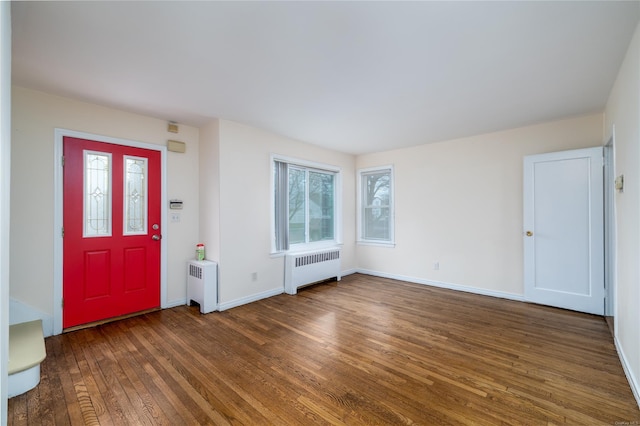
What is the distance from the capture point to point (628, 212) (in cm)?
215

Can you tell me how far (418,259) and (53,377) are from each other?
4.76 metres

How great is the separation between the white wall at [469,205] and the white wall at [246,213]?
225 cm

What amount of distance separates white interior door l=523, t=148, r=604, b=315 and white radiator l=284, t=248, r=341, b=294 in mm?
2892

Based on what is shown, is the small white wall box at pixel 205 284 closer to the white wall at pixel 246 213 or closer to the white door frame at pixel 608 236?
the white wall at pixel 246 213

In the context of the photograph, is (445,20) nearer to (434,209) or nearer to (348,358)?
(348,358)

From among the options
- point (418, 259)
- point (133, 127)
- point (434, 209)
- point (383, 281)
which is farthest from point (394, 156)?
point (133, 127)

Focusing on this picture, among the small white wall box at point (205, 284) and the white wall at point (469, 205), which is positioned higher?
the white wall at point (469, 205)

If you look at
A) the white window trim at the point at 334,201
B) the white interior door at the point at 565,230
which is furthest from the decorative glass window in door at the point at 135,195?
the white interior door at the point at 565,230

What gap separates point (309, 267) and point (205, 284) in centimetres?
170

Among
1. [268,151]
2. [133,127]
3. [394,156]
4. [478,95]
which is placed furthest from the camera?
[394,156]

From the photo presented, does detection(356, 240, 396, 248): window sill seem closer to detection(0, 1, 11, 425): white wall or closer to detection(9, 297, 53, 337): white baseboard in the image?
detection(9, 297, 53, 337): white baseboard

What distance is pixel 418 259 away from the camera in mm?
4898

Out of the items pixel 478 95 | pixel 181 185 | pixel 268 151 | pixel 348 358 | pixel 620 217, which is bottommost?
pixel 348 358

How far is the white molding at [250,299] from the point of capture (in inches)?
141
